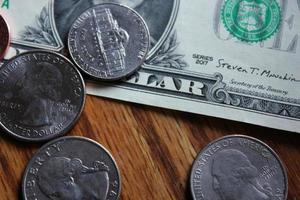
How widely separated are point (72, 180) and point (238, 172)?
9.0 inches

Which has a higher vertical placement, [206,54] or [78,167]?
[206,54]

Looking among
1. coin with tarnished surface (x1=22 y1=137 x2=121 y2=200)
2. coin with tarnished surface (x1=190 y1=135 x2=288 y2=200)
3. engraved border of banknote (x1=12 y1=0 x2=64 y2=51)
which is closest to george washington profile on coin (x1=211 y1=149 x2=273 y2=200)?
coin with tarnished surface (x1=190 y1=135 x2=288 y2=200)

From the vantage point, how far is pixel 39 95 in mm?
854


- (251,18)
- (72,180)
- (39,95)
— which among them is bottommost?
A: (72,180)

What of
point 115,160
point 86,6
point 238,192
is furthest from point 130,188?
point 86,6

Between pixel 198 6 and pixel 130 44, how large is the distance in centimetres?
12

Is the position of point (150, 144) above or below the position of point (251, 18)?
below

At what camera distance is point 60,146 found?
0.84 m

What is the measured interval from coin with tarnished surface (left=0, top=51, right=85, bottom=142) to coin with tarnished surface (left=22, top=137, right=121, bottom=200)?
26mm

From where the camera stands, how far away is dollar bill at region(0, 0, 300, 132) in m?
0.87

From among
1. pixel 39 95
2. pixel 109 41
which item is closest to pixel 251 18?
pixel 109 41

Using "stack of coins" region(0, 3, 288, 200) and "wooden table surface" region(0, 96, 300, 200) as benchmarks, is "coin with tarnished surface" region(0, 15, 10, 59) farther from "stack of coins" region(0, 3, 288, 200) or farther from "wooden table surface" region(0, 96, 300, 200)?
"wooden table surface" region(0, 96, 300, 200)

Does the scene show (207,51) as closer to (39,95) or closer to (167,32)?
(167,32)

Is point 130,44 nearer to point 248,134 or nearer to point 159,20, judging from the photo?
point 159,20
